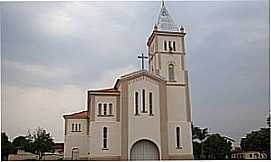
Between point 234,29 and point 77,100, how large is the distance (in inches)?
266

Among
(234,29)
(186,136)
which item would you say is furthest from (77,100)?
(234,29)

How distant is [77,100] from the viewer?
15016mm

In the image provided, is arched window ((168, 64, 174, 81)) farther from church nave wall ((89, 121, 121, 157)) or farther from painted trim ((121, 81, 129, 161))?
church nave wall ((89, 121, 121, 157))

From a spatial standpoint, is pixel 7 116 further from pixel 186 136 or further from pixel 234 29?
pixel 234 29

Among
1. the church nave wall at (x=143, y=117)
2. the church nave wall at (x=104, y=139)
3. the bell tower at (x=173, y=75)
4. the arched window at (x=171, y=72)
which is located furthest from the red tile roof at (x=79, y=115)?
the arched window at (x=171, y=72)

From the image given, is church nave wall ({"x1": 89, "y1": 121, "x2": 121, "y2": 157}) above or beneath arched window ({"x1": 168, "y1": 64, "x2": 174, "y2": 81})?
beneath

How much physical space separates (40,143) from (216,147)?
840cm

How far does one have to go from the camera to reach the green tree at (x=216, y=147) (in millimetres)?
17859

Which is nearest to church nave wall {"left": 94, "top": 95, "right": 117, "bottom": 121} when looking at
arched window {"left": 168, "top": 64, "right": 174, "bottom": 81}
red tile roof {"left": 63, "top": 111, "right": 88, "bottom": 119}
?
arched window {"left": 168, "top": 64, "right": 174, "bottom": 81}

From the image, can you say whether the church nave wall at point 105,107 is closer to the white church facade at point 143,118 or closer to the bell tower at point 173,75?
the white church facade at point 143,118

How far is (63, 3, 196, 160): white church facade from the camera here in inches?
503

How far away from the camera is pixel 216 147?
18.8 m

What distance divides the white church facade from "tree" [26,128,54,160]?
16.3 feet

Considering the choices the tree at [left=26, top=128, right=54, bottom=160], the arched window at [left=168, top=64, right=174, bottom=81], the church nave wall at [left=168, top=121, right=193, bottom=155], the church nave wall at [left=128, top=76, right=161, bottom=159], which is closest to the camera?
the church nave wall at [left=128, top=76, right=161, bottom=159]
